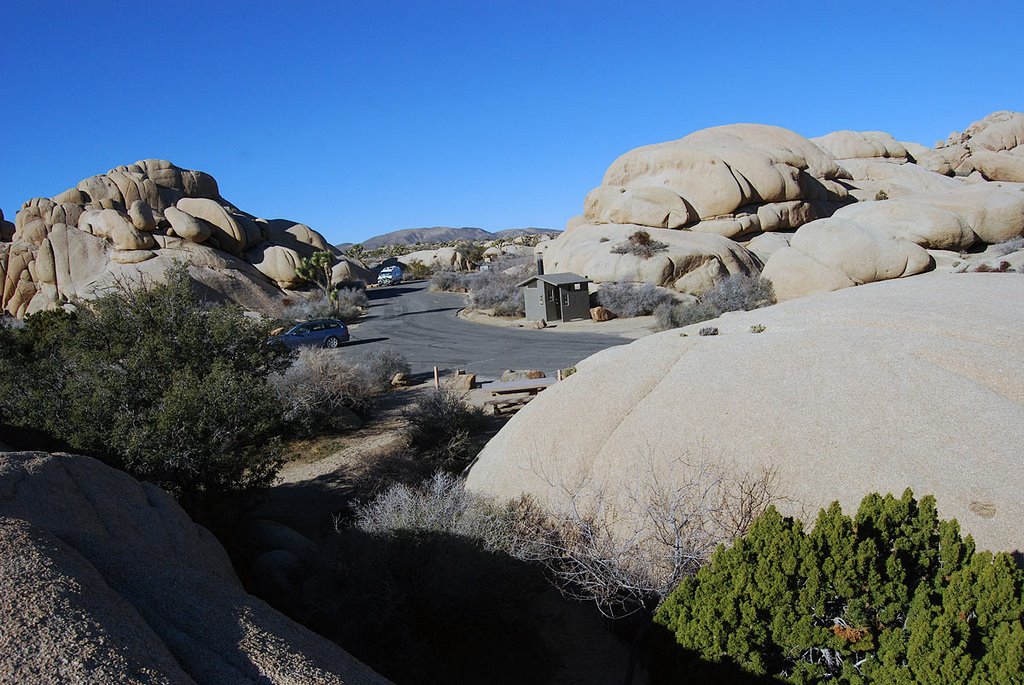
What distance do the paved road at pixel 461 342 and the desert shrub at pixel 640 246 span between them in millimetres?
8869

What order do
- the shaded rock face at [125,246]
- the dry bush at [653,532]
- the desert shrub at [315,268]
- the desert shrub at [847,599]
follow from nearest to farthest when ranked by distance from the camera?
the desert shrub at [847,599]
the dry bush at [653,532]
the shaded rock face at [125,246]
the desert shrub at [315,268]

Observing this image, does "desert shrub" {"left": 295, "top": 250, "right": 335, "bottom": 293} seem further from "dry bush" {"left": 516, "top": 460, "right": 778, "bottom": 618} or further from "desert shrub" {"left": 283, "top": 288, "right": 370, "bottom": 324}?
"dry bush" {"left": 516, "top": 460, "right": 778, "bottom": 618}

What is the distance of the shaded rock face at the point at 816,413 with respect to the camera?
6.99 m

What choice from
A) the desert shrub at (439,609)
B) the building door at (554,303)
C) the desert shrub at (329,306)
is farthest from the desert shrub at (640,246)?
the desert shrub at (439,609)

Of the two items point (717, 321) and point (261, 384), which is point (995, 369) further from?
point (261, 384)

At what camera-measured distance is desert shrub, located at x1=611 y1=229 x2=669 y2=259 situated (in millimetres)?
38594

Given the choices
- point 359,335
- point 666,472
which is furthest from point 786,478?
point 359,335

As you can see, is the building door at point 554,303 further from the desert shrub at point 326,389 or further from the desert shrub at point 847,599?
the desert shrub at point 847,599

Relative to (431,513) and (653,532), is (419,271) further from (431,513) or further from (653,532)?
(653,532)

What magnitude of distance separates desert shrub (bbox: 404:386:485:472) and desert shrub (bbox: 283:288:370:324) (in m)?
25.4

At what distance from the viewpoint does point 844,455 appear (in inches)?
287

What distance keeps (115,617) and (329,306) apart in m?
40.6

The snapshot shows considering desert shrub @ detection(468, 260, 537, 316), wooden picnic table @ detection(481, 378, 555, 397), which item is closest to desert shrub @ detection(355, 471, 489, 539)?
wooden picnic table @ detection(481, 378, 555, 397)

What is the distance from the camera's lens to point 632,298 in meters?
35.6
